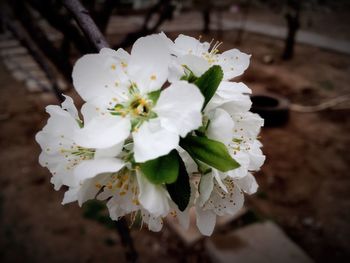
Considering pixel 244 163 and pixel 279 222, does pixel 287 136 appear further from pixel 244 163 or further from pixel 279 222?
pixel 244 163

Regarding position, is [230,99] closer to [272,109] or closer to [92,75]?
[92,75]

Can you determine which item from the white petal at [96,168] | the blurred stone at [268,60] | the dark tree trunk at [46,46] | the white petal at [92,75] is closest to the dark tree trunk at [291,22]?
the blurred stone at [268,60]

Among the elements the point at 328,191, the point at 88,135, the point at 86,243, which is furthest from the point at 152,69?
the point at 328,191

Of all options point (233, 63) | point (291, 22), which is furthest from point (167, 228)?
point (291, 22)

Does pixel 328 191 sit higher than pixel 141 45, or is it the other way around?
pixel 141 45

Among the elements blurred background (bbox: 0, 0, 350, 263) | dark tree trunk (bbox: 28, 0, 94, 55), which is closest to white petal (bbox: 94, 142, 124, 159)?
blurred background (bbox: 0, 0, 350, 263)
